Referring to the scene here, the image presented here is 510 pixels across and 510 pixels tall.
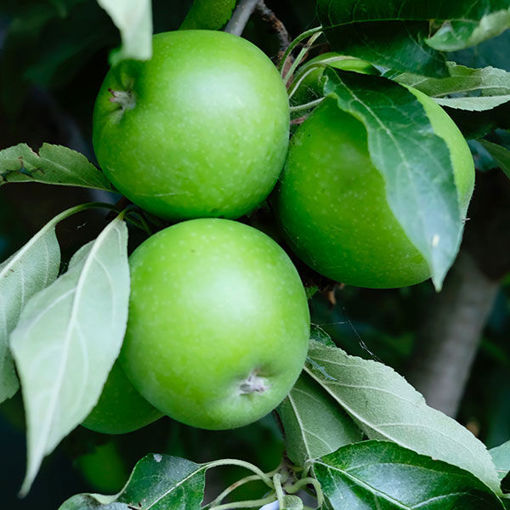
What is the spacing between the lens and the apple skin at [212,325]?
478 mm

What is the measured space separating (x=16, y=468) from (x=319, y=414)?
6.16ft

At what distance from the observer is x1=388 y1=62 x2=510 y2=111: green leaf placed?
617 mm

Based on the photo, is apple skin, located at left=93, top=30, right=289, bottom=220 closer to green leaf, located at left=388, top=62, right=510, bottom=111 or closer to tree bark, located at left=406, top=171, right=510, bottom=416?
green leaf, located at left=388, top=62, right=510, bottom=111

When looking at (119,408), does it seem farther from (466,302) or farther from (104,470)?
(104,470)

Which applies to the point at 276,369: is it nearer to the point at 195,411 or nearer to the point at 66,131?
the point at 195,411

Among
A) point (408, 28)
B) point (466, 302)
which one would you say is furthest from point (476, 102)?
point (466, 302)

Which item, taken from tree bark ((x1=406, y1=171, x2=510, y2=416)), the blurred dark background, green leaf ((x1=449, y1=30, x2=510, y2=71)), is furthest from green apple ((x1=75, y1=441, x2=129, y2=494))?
green leaf ((x1=449, y1=30, x2=510, y2=71))

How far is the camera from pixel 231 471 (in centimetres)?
156

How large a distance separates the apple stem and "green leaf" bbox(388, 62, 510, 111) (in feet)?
0.76

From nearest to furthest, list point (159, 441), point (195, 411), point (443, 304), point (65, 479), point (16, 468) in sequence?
point (195, 411) → point (159, 441) → point (443, 304) → point (65, 479) → point (16, 468)

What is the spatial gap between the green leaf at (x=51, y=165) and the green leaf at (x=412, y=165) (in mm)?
208

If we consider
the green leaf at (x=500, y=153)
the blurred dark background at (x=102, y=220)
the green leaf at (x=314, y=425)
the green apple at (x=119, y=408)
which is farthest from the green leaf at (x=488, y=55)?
the green apple at (x=119, y=408)

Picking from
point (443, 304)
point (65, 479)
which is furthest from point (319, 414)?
point (65, 479)

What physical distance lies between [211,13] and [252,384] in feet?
1.11
